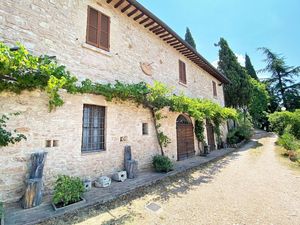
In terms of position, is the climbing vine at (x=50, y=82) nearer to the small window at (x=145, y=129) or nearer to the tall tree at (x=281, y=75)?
the small window at (x=145, y=129)

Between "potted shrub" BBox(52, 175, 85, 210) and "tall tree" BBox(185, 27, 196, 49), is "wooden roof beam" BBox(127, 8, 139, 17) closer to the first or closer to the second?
"potted shrub" BBox(52, 175, 85, 210)

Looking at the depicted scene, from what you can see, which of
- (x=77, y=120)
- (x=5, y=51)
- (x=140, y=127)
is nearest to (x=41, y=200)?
(x=77, y=120)

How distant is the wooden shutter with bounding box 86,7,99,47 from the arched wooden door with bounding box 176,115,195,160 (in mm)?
6126

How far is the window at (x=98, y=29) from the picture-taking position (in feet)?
21.0

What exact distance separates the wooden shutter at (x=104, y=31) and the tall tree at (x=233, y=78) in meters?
15.8

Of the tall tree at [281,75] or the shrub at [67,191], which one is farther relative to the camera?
the tall tree at [281,75]

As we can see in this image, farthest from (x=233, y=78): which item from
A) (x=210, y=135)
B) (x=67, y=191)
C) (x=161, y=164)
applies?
(x=67, y=191)

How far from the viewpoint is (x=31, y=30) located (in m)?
5.04

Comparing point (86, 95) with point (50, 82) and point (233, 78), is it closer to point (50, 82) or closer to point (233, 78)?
point (50, 82)

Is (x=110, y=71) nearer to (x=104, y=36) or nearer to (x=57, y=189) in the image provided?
(x=104, y=36)

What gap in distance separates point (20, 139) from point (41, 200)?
163 centimetres

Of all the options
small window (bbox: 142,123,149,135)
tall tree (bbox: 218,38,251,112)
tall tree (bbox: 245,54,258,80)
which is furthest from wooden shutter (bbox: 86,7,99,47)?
tall tree (bbox: 245,54,258,80)

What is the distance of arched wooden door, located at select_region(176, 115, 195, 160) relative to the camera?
995 cm

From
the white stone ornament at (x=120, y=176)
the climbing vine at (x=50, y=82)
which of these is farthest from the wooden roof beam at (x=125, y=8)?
the white stone ornament at (x=120, y=176)
